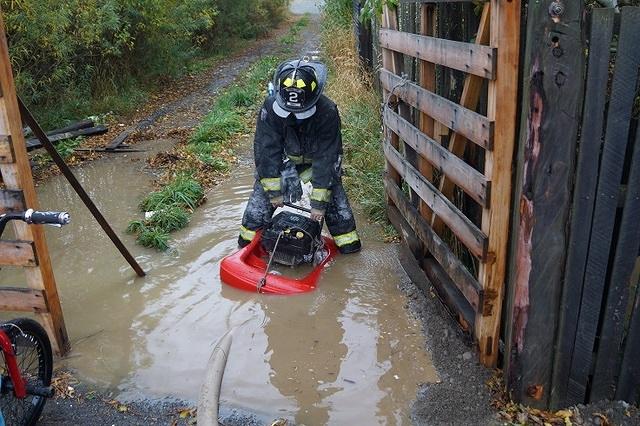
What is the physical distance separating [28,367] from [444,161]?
2.90 metres

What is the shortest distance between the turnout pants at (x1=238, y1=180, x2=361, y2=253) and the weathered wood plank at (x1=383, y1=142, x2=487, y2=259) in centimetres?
60

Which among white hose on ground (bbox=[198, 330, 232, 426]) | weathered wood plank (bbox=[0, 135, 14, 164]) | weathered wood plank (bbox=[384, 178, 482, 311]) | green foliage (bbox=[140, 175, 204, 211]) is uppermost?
weathered wood plank (bbox=[0, 135, 14, 164])

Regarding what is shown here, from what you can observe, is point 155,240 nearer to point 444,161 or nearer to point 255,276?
point 255,276

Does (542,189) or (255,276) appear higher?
(542,189)

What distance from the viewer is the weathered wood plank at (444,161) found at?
11.2ft

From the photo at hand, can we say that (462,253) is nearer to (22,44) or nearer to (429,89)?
(429,89)

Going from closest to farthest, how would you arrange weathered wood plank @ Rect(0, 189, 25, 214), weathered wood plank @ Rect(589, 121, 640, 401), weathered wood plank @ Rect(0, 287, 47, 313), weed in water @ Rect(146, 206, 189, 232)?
weathered wood plank @ Rect(589, 121, 640, 401) < weathered wood plank @ Rect(0, 189, 25, 214) < weathered wood plank @ Rect(0, 287, 47, 313) < weed in water @ Rect(146, 206, 189, 232)

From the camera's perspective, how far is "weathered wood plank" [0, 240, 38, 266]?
376 cm

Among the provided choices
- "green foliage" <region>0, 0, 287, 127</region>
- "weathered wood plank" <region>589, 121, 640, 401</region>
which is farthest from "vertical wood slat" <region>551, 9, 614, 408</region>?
"green foliage" <region>0, 0, 287, 127</region>

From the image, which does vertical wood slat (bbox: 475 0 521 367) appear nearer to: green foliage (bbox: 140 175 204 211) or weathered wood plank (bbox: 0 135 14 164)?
weathered wood plank (bbox: 0 135 14 164)

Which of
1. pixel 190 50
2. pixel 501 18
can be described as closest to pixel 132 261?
pixel 501 18

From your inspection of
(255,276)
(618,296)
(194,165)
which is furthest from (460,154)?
(194,165)

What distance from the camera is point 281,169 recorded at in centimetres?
541

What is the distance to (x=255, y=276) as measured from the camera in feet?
16.4
